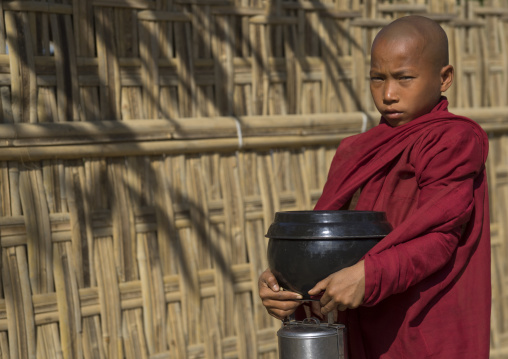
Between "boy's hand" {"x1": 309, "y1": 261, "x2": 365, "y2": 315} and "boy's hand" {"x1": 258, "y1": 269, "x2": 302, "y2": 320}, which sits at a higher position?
"boy's hand" {"x1": 309, "y1": 261, "x2": 365, "y2": 315}

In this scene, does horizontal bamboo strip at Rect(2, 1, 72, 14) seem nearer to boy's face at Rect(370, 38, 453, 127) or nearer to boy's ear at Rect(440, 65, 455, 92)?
boy's face at Rect(370, 38, 453, 127)

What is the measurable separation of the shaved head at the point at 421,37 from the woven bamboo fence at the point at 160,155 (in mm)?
1403

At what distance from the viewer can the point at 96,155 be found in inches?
137

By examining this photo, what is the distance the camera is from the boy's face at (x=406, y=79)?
2.45 m

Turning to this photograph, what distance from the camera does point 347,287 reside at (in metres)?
2.25

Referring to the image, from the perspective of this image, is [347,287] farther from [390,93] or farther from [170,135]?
[170,135]

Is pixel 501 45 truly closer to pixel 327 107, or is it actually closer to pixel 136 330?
pixel 327 107

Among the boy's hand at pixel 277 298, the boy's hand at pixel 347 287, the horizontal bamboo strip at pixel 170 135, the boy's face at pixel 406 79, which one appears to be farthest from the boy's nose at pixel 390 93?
the horizontal bamboo strip at pixel 170 135

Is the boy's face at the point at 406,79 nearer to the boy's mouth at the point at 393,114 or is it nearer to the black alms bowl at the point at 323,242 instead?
the boy's mouth at the point at 393,114

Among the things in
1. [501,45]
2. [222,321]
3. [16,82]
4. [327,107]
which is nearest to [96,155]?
[16,82]

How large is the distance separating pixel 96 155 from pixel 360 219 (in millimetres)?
1509

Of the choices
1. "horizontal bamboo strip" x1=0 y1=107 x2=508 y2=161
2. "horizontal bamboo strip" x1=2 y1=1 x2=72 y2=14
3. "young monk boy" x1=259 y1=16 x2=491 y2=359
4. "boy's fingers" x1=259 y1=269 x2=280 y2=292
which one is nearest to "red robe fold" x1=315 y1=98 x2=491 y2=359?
"young monk boy" x1=259 y1=16 x2=491 y2=359

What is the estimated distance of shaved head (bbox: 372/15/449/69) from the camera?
245 cm

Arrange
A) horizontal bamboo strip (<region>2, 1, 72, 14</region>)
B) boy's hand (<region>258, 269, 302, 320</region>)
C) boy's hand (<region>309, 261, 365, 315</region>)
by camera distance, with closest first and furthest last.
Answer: boy's hand (<region>309, 261, 365, 315</region>), boy's hand (<region>258, 269, 302, 320</region>), horizontal bamboo strip (<region>2, 1, 72, 14</region>)
